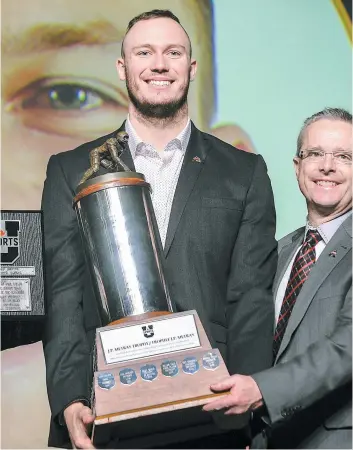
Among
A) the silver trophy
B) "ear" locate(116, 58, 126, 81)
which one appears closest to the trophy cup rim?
the silver trophy

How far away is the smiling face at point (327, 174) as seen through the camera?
3123mm

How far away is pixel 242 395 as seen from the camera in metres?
2.70

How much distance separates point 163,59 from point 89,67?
3.09ft

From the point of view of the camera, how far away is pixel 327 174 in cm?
312

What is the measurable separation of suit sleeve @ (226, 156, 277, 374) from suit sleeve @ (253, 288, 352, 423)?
0.16m

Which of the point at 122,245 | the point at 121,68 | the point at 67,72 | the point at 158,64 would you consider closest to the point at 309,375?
the point at 122,245

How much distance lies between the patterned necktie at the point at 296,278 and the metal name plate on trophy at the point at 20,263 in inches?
26.4

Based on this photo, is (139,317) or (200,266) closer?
(139,317)

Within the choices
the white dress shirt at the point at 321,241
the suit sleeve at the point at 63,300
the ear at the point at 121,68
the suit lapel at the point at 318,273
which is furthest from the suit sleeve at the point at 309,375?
the ear at the point at 121,68

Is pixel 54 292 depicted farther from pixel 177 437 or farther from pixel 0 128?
pixel 0 128

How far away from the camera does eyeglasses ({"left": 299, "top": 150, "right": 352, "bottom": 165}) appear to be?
3132 mm

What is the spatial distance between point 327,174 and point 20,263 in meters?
0.92

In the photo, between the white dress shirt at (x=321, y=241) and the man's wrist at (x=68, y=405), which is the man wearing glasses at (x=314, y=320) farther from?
the man's wrist at (x=68, y=405)

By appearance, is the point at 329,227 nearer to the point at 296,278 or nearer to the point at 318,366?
the point at 296,278
